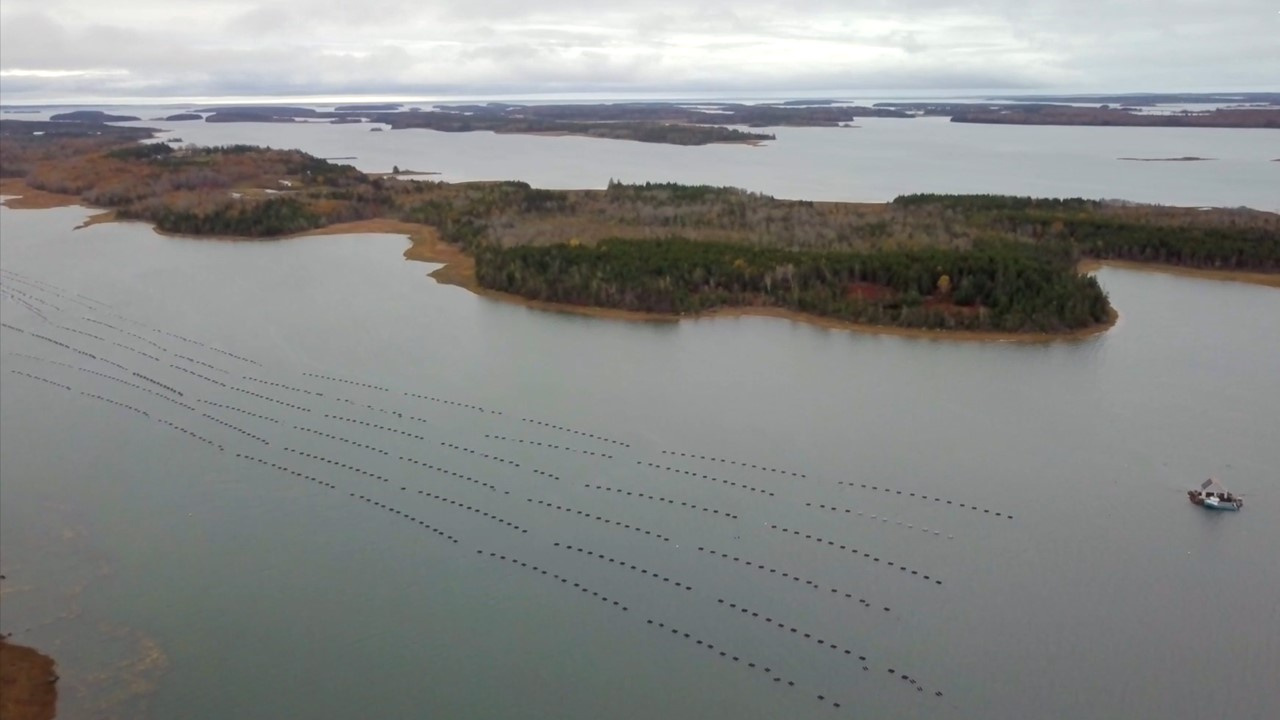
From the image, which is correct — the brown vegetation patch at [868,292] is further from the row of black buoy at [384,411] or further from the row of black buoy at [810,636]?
the row of black buoy at [810,636]

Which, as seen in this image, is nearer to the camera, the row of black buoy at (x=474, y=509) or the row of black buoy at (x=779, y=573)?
the row of black buoy at (x=779, y=573)

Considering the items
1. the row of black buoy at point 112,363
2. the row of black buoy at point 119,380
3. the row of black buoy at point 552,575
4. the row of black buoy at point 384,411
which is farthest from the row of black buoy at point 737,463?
the row of black buoy at point 112,363

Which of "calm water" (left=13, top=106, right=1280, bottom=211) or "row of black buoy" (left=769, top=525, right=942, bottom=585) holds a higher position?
"calm water" (left=13, top=106, right=1280, bottom=211)

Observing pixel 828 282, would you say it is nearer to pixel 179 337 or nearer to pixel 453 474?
pixel 453 474

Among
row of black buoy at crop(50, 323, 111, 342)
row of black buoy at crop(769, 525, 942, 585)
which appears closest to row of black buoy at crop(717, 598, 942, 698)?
row of black buoy at crop(769, 525, 942, 585)

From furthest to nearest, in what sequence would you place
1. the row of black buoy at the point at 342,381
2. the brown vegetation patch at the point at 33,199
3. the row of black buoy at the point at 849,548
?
1. the brown vegetation patch at the point at 33,199
2. the row of black buoy at the point at 342,381
3. the row of black buoy at the point at 849,548

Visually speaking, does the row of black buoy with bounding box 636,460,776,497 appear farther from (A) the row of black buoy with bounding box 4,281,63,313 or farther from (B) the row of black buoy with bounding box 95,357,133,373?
(A) the row of black buoy with bounding box 4,281,63,313

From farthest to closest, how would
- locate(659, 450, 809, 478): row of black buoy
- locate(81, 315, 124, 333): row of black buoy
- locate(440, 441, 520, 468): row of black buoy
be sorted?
locate(81, 315, 124, 333): row of black buoy < locate(440, 441, 520, 468): row of black buoy < locate(659, 450, 809, 478): row of black buoy

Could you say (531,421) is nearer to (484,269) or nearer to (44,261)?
(484,269)
